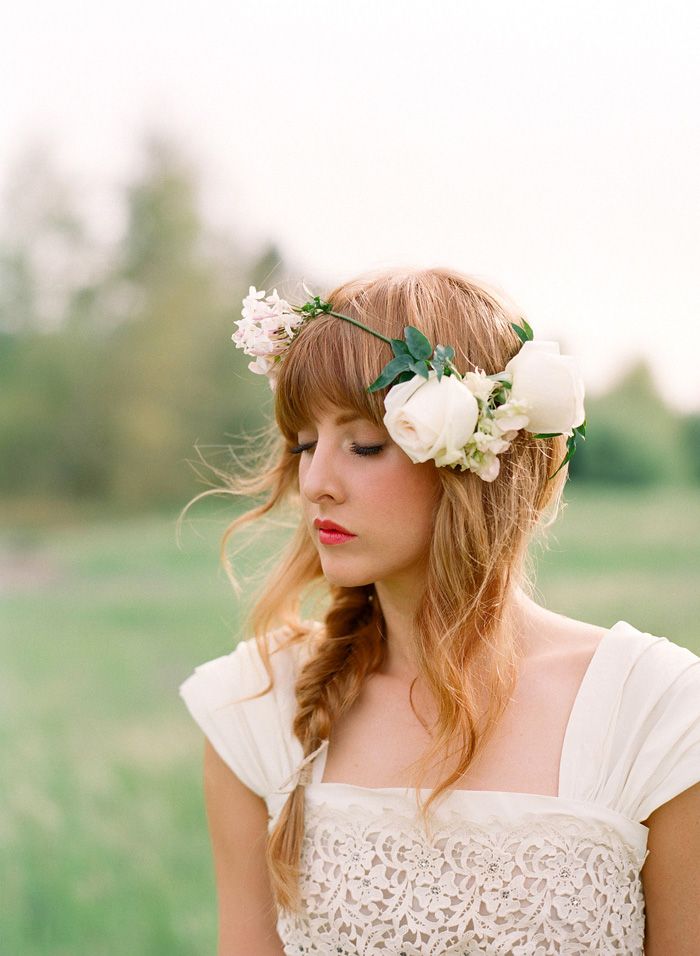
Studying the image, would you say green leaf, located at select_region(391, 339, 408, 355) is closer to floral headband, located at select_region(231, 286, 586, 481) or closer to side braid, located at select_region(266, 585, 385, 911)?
floral headband, located at select_region(231, 286, 586, 481)

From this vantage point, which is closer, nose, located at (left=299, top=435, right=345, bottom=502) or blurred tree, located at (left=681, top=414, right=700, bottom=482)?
nose, located at (left=299, top=435, right=345, bottom=502)

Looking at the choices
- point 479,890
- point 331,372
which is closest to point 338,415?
point 331,372

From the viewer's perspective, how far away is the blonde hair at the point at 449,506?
5.05 feet

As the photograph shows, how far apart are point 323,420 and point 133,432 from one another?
7.41 meters

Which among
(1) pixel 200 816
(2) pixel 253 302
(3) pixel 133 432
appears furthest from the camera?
(3) pixel 133 432

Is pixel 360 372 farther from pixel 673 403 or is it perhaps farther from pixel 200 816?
pixel 673 403

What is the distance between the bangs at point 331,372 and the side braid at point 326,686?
0.40 m

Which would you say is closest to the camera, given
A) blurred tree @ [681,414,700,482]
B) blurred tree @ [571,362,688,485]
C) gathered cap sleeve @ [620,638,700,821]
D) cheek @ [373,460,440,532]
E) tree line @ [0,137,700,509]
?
gathered cap sleeve @ [620,638,700,821]

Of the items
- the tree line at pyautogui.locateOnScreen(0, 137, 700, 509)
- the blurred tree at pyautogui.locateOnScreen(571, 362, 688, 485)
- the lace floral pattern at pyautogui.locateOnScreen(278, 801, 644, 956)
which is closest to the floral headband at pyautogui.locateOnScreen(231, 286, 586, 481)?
the lace floral pattern at pyautogui.locateOnScreen(278, 801, 644, 956)

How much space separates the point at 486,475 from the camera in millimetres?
1518

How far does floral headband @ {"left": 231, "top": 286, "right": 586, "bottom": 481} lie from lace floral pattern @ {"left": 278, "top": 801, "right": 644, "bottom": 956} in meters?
0.52

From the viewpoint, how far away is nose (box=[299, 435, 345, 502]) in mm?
1514

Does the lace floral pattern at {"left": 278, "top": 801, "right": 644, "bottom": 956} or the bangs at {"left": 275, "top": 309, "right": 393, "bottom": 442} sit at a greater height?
the bangs at {"left": 275, "top": 309, "right": 393, "bottom": 442}

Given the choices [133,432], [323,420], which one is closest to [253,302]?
[323,420]
